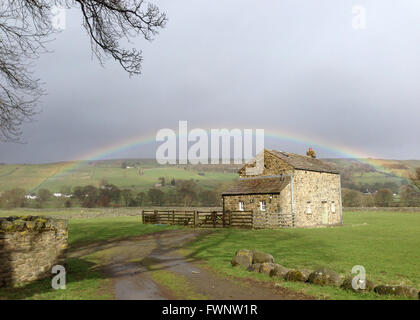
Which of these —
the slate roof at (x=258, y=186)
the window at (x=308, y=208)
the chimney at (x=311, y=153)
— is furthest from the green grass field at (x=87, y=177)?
the window at (x=308, y=208)

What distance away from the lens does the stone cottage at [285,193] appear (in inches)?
1103

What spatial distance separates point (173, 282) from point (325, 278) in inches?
165

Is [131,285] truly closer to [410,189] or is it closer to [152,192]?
[152,192]

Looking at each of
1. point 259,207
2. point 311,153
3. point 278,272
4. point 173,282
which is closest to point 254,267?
point 278,272

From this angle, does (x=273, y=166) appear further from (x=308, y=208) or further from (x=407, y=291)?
(x=407, y=291)

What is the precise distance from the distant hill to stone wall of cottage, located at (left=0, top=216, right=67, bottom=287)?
78.6 m

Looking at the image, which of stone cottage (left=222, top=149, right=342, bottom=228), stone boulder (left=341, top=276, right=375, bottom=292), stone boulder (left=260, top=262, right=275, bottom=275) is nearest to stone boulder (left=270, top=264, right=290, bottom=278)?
stone boulder (left=260, top=262, right=275, bottom=275)

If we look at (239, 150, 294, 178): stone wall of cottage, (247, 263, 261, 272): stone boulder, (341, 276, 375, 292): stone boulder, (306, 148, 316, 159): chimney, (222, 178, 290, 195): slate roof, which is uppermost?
(306, 148, 316, 159): chimney

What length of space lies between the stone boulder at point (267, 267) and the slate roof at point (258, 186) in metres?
18.6

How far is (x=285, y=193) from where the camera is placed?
2828 cm

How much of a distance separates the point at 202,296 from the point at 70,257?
877cm

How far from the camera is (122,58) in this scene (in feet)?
32.0

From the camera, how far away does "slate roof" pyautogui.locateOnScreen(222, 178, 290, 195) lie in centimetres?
2873

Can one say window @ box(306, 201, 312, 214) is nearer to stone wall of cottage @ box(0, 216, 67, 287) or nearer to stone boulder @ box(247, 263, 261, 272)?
stone boulder @ box(247, 263, 261, 272)
